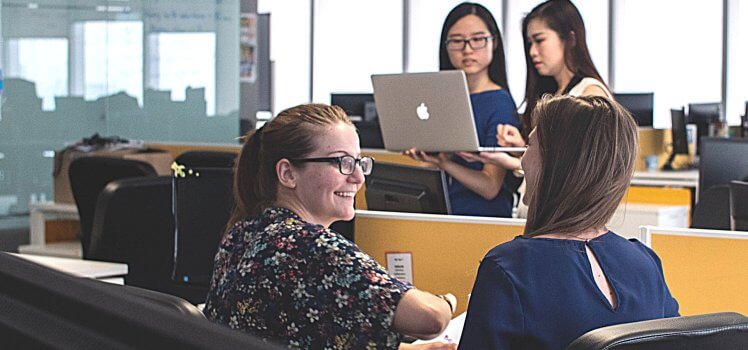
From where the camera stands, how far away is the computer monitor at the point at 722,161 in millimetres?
3994

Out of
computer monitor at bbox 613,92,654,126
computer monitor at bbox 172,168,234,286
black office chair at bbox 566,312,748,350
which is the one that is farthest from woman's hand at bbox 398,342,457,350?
computer monitor at bbox 613,92,654,126

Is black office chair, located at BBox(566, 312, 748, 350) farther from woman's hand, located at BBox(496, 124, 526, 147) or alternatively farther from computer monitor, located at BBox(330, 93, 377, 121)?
computer monitor, located at BBox(330, 93, 377, 121)

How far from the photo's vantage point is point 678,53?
9875mm

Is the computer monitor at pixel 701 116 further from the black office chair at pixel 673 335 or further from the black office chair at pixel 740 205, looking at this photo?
the black office chair at pixel 673 335

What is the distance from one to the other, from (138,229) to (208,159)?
626mm

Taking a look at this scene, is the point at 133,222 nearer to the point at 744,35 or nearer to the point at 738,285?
the point at 738,285

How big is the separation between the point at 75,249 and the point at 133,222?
1509mm

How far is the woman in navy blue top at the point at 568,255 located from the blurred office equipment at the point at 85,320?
3.98ft

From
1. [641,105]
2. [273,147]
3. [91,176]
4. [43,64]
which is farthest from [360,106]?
[273,147]

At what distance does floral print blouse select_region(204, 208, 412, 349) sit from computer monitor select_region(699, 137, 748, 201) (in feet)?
8.38

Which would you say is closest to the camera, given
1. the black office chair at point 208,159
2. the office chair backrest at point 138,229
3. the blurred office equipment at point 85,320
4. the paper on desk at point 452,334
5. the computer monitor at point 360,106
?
the blurred office equipment at point 85,320

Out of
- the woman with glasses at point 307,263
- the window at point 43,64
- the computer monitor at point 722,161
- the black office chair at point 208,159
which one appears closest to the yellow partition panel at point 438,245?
the woman with glasses at point 307,263

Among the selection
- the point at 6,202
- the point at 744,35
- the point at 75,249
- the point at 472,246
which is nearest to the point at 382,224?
the point at 472,246

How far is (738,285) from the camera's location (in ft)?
7.39
